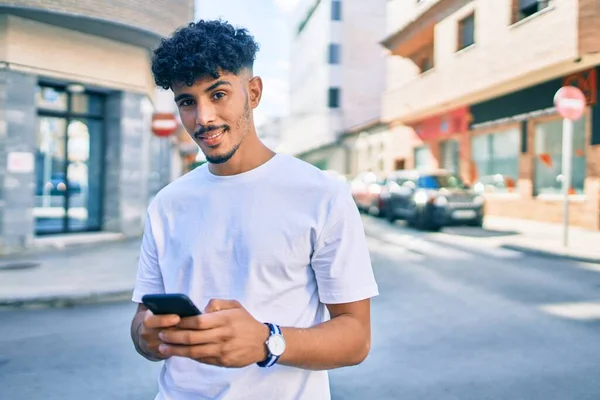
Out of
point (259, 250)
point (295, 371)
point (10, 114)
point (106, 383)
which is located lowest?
point (106, 383)

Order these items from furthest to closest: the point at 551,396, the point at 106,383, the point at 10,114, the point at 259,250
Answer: the point at 10,114, the point at 106,383, the point at 551,396, the point at 259,250

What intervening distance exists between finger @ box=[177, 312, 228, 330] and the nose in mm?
652

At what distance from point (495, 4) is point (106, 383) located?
17.6m

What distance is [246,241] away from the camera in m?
1.51

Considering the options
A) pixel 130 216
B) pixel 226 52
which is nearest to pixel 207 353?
pixel 226 52

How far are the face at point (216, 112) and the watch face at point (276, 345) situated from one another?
0.58m

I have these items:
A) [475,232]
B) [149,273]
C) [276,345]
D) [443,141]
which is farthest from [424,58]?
[276,345]

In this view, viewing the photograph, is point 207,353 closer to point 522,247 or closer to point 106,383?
point 106,383

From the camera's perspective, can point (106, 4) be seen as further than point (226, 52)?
Yes

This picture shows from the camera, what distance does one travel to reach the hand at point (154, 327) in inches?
44.3

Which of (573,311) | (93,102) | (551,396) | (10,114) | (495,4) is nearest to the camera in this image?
(551,396)

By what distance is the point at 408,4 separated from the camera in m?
25.0

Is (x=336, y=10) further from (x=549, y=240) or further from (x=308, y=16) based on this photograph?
(x=549, y=240)

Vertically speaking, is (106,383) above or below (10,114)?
below
